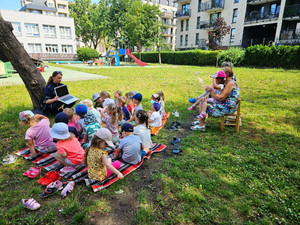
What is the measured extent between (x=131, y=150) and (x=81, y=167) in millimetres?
964

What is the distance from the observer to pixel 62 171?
3.38m

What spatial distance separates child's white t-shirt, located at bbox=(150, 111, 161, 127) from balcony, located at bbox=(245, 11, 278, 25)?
29480 mm

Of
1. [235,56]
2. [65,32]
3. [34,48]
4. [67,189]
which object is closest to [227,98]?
[67,189]

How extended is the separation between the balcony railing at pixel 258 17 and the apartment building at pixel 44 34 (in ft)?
115

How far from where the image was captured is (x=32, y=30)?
3997 cm

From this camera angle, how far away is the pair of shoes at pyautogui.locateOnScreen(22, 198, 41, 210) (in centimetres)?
257

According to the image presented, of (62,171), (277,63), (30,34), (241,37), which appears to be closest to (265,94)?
(62,171)

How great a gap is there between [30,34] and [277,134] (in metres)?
47.8

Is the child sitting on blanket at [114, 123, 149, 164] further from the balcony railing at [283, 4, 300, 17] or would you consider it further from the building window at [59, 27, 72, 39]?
the building window at [59, 27, 72, 39]

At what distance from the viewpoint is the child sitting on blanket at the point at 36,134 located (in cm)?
379

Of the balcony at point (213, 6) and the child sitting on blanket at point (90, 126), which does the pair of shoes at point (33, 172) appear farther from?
the balcony at point (213, 6)

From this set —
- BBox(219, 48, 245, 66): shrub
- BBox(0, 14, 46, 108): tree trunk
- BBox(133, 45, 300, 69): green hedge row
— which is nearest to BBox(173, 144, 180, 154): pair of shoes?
BBox(0, 14, 46, 108): tree trunk

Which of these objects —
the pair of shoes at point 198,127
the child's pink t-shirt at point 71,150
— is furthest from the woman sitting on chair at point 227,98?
the child's pink t-shirt at point 71,150

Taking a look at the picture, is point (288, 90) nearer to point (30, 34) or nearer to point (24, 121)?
point (24, 121)
